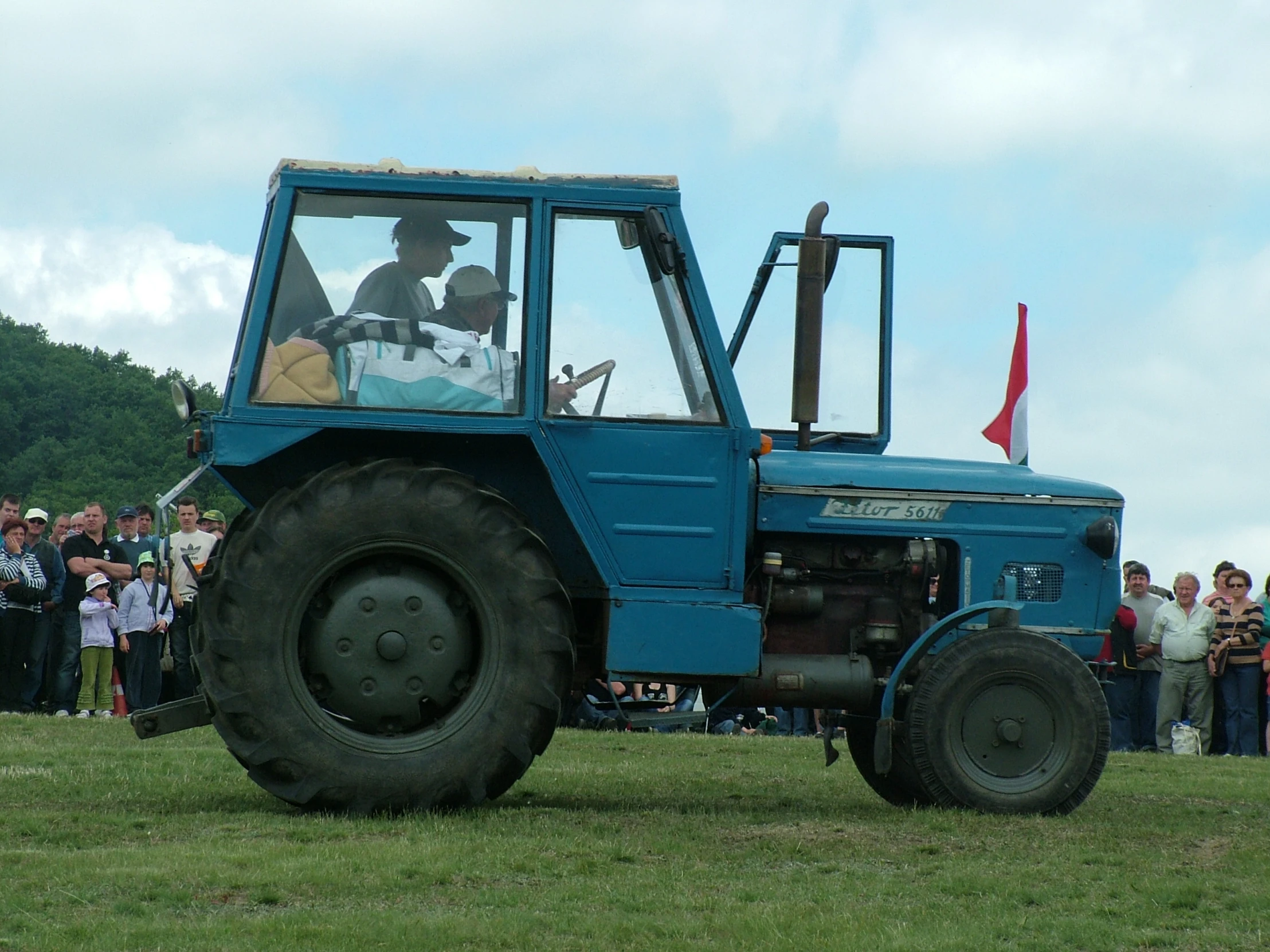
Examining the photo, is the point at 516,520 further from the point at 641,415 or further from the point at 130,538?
the point at 130,538

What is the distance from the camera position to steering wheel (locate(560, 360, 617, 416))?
7.14 meters

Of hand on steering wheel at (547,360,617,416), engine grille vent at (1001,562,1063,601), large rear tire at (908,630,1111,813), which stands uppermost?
hand on steering wheel at (547,360,617,416)

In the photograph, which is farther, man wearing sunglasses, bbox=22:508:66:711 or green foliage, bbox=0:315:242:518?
green foliage, bbox=0:315:242:518

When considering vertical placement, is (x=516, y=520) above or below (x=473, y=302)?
below

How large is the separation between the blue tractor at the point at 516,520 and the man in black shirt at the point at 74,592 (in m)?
7.57

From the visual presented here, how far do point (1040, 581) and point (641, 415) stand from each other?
7.38 ft

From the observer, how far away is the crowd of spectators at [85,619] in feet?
46.7

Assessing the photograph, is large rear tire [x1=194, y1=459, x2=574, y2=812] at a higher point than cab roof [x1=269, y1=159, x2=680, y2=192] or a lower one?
lower

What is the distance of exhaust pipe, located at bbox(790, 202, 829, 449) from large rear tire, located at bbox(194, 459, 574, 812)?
4.21 feet

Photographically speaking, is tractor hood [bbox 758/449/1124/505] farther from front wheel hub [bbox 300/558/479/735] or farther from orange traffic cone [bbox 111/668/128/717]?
orange traffic cone [bbox 111/668/128/717]

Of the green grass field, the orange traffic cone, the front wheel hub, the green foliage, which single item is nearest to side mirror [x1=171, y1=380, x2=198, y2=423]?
the front wheel hub

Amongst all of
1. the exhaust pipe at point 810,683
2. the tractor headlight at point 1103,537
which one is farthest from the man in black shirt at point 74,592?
the tractor headlight at point 1103,537

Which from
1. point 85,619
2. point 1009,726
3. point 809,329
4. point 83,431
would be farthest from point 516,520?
point 83,431

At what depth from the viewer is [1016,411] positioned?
41.1 feet
